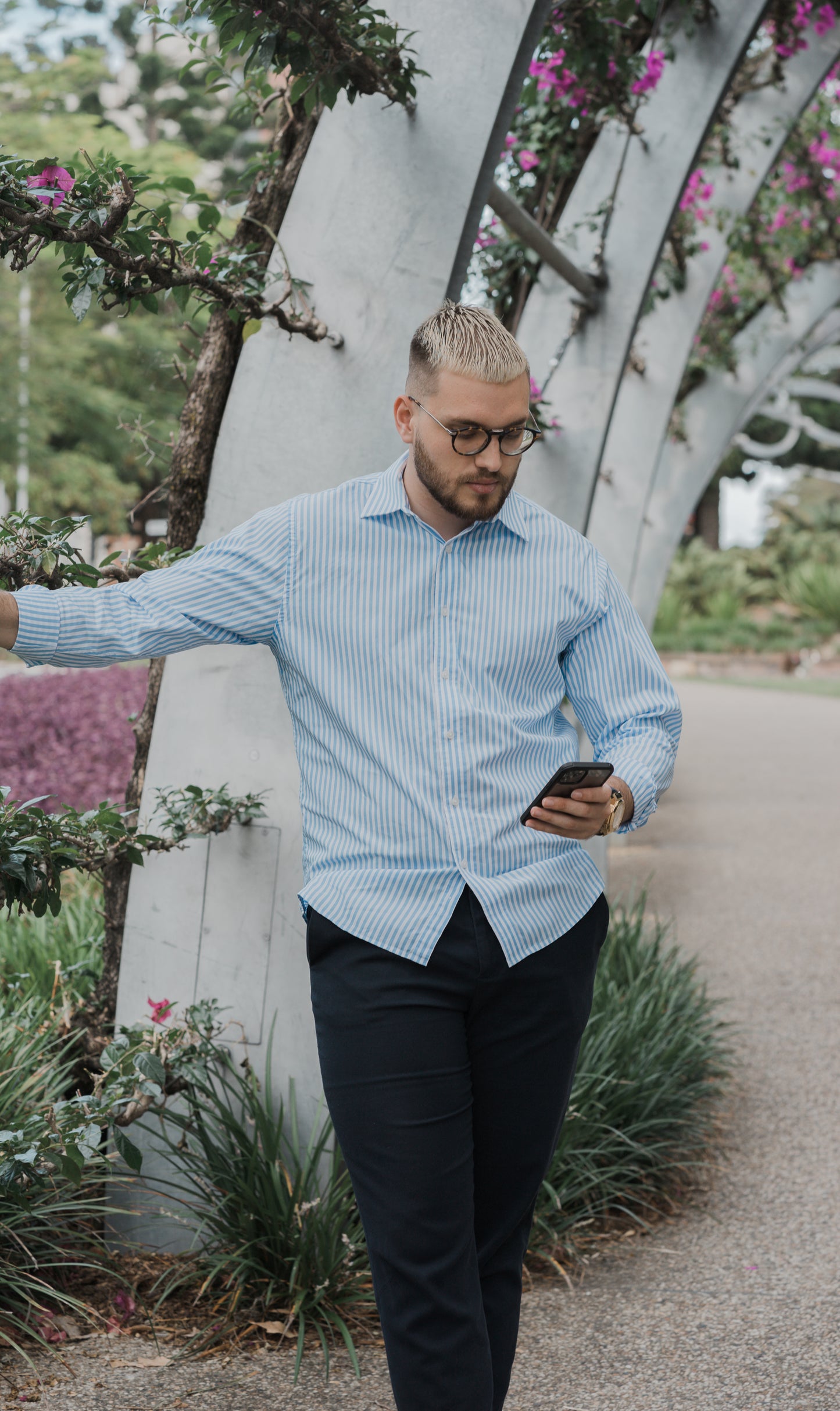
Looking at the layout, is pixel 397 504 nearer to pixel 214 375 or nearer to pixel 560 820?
pixel 560 820

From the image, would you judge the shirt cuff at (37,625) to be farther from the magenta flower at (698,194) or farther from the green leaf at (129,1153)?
the magenta flower at (698,194)

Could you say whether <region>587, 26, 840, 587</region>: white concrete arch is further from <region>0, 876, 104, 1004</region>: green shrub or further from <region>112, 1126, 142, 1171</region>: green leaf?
<region>112, 1126, 142, 1171</region>: green leaf

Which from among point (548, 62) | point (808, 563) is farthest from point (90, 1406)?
point (808, 563)

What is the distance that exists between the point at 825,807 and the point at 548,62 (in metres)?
7.30

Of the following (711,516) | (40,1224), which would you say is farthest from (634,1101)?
(711,516)

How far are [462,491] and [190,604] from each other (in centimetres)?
48

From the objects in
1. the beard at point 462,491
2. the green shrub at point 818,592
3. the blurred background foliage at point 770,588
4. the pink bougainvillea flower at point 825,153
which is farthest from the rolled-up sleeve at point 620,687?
the green shrub at point 818,592

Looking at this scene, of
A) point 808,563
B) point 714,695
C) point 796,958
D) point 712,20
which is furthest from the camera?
point 808,563

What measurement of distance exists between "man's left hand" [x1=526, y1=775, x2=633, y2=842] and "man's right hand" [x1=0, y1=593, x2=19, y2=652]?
80 centimetres

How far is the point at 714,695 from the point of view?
65.7 ft

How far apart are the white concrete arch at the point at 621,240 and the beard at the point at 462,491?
8.42 feet

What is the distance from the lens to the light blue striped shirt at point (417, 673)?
203 cm

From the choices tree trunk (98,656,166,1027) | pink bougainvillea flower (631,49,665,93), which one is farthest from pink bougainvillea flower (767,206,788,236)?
tree trunk (98,656,166,1027)

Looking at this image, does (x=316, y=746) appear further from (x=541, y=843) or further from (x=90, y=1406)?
(x=90, y=1406)
